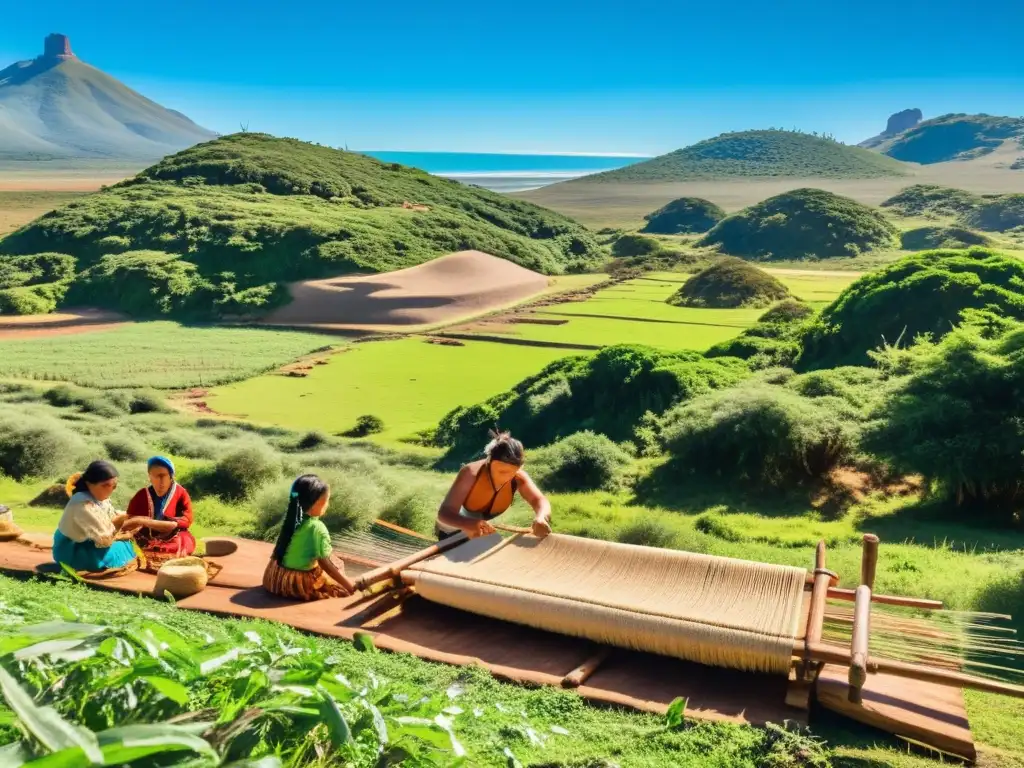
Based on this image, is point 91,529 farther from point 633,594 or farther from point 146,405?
point 146,405

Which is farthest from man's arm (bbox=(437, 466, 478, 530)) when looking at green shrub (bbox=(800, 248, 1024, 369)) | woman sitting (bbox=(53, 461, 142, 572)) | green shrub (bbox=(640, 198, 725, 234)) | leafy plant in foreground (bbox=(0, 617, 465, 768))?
green shrub (bbox=(640, 198, 725, 234))

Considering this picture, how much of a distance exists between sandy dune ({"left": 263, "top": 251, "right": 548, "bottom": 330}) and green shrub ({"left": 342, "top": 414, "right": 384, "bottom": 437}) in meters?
8.91

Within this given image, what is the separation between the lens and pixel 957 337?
9.08 meters

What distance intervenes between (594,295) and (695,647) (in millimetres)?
24404

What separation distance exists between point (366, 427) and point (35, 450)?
5.33 meters

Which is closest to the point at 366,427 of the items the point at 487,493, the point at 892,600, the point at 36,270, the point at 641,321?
the point at 641,321

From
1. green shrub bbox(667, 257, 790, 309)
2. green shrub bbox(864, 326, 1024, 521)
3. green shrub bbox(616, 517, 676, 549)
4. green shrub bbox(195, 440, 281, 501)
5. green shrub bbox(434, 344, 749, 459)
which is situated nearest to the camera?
green shrub bbox(616, 517, 676, 549)

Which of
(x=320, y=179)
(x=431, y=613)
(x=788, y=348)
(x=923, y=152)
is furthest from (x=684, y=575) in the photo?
(x=923, y=152)

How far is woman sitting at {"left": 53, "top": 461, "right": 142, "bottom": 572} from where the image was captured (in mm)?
4559

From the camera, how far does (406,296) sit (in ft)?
84.5

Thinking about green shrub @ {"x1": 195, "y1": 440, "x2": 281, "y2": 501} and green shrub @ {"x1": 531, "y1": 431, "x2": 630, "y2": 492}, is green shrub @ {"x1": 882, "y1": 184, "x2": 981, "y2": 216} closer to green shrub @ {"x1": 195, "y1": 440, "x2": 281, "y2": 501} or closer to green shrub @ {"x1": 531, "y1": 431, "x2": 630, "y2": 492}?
green shrub @ {"x1": 531, "y1": 431, "x2": 630, "y2": 492}

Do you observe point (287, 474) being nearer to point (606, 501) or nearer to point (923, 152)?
point (606, 501)

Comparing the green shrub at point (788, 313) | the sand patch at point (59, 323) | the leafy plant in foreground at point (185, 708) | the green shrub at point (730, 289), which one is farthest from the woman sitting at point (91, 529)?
the green shrub at point (730, 289)

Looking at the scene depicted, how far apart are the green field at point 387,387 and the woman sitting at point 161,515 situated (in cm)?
916
